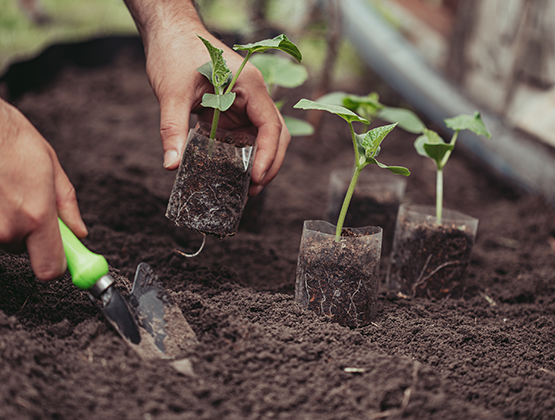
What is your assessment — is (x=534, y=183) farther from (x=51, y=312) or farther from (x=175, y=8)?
(x=51, y=312)

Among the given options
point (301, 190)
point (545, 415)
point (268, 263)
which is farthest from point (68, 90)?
point (545, 415)

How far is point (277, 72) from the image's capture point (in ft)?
6.05

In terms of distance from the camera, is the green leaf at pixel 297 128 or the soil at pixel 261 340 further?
the green leaf at pixel 297 128

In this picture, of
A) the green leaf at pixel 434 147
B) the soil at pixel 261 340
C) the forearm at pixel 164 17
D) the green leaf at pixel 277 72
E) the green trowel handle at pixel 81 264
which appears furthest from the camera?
the green leaf at pixel 277 72

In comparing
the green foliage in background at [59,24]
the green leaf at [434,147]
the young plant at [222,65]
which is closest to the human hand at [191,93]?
the young plant at [222,65]

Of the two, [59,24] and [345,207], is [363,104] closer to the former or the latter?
[345,207]

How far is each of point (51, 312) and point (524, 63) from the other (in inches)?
116

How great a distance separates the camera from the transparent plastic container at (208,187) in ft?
4.44

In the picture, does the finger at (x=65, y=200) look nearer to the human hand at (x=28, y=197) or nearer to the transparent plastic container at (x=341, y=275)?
the human hand at (x=28, y=197)

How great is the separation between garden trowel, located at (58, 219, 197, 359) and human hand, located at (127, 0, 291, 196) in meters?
0.37

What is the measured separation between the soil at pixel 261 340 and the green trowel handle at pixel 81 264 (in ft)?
0.38

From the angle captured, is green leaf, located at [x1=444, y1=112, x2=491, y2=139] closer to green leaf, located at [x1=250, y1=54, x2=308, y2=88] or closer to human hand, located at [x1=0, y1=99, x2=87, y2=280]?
green leaf, located at [x1=250, y1=54, x2=308, y2=88]

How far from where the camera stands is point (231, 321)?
1.13m

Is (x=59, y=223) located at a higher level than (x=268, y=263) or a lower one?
higher
